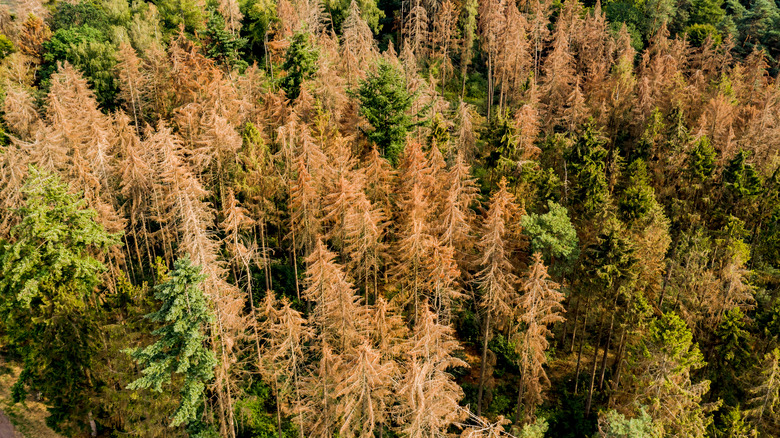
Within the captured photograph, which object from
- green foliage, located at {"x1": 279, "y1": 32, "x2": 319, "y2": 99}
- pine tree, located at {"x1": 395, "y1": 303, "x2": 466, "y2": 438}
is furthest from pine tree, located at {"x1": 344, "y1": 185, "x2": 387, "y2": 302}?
green foliage, located at {"x1": 279, "y1": 32, "x2": 319, "y2": 99}

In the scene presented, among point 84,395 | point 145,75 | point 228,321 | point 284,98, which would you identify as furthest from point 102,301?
point 145,75

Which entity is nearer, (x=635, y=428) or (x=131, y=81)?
(x=635, y=428)

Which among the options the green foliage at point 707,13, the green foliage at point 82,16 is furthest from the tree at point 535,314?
the green foliage at point 707,13

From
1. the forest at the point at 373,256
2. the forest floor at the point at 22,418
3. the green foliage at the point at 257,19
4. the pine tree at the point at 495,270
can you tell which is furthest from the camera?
the green foliage at the point at 257,19

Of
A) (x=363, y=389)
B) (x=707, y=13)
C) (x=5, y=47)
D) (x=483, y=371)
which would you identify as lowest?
(x=483, y=371)

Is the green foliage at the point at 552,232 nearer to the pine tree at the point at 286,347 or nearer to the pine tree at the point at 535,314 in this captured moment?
the pine tree at the point at 535,314

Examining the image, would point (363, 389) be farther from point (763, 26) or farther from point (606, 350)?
point (763, 26)

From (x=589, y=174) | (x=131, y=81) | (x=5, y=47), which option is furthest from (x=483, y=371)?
(x=5, y=47)
